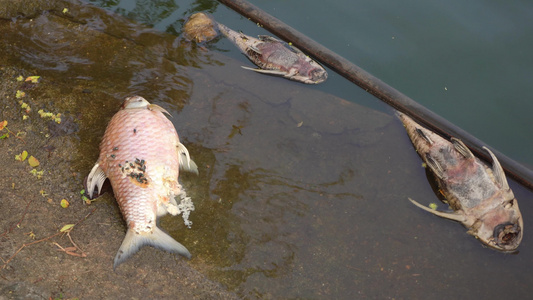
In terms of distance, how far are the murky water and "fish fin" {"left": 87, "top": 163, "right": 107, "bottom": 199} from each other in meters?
0.40

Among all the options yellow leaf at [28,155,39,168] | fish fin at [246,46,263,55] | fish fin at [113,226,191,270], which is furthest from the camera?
fish fin at [246,46,263,55]

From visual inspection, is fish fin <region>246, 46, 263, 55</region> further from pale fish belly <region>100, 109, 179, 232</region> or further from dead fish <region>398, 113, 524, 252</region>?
dead fish <region>398, 113, 524, 252</region>

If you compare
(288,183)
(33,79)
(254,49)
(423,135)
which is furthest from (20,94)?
(423,135)

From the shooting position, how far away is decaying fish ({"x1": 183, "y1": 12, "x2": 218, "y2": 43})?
6.09 meters

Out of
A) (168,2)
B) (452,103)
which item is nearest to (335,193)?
(452,103)

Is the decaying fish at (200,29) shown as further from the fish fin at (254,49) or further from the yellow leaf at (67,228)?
the yellow leaf at (67,228)

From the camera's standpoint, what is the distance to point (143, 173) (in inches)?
163

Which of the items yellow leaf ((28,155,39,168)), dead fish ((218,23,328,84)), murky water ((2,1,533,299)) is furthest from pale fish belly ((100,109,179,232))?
dead fish ((218,23,328,84))

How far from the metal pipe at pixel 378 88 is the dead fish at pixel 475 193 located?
0.16 metres

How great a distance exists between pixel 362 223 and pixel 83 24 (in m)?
4.68

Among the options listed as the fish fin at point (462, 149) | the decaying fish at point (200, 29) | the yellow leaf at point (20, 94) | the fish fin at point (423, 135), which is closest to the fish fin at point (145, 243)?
the yellow leaf at point (20, 94)

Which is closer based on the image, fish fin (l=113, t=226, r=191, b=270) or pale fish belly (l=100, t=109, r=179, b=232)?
fish fin (l=113, t=226, r=191, b=270)

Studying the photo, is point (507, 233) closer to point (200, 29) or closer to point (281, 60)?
point (281, 60)

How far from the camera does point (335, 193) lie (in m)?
4.66
